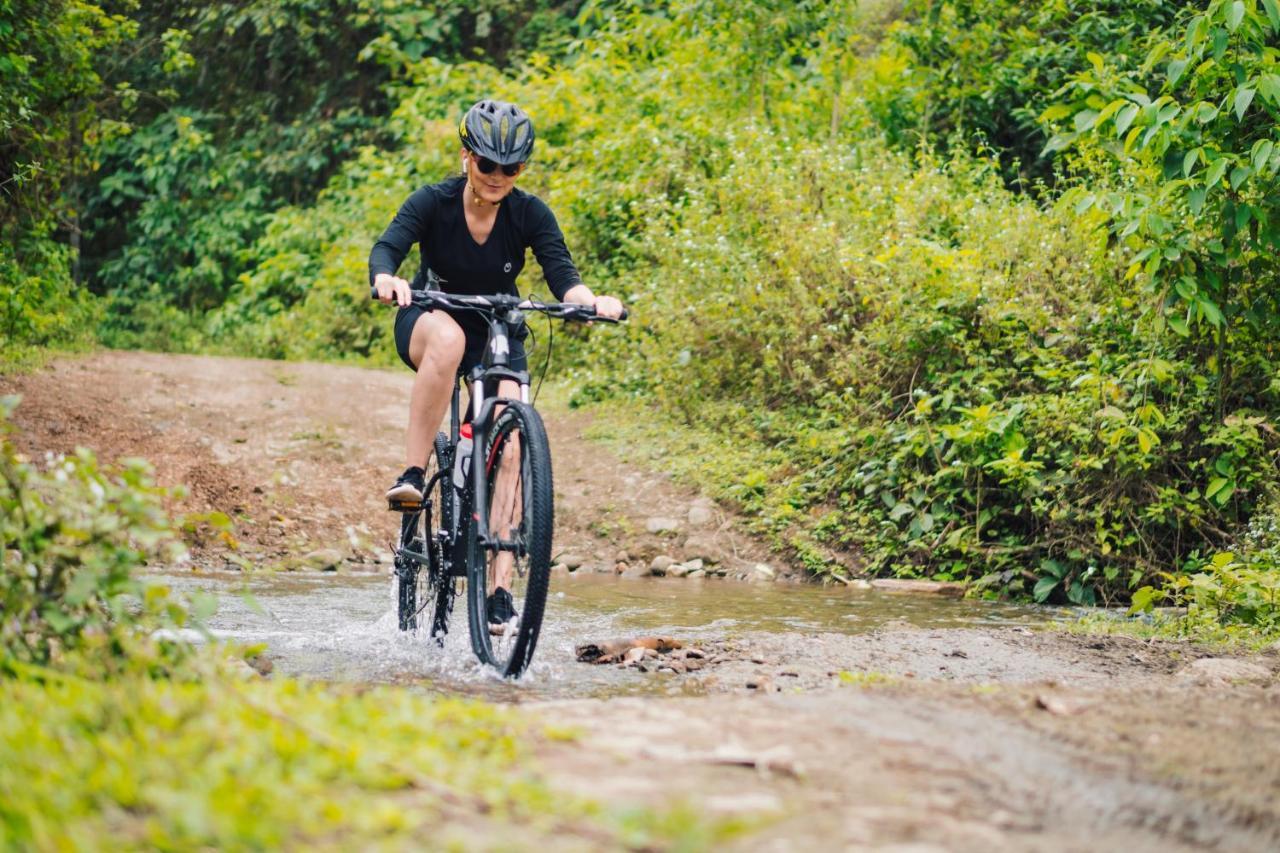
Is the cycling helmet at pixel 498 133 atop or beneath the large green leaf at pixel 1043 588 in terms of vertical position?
atop

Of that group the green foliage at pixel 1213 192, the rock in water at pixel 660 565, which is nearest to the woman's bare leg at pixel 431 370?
the rock in water at pixel 660 565

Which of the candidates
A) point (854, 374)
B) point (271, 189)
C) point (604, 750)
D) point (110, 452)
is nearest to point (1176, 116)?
point (854, 374)

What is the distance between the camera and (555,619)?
6.71 meters

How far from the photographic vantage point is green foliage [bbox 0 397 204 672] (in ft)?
10.7

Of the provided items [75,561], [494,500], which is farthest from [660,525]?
[75,561]

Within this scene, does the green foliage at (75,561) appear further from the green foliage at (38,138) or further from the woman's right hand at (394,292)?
the green foliage at (38,138)

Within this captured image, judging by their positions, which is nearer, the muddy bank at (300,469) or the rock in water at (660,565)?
the rock in water at (660,565)

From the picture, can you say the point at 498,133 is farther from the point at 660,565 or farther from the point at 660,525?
the point at 660,525

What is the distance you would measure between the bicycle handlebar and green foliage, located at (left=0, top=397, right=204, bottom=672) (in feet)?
5.88

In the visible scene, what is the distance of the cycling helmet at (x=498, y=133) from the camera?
5.38 m

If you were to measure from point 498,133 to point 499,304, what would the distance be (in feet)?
2.43

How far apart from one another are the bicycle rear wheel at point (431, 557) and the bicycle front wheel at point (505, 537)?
Result: 42cm

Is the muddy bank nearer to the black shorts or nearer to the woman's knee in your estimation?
the black shorts

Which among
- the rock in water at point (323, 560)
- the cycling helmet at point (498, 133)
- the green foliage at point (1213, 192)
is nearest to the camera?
the cycling helmet at point (498, 133)
